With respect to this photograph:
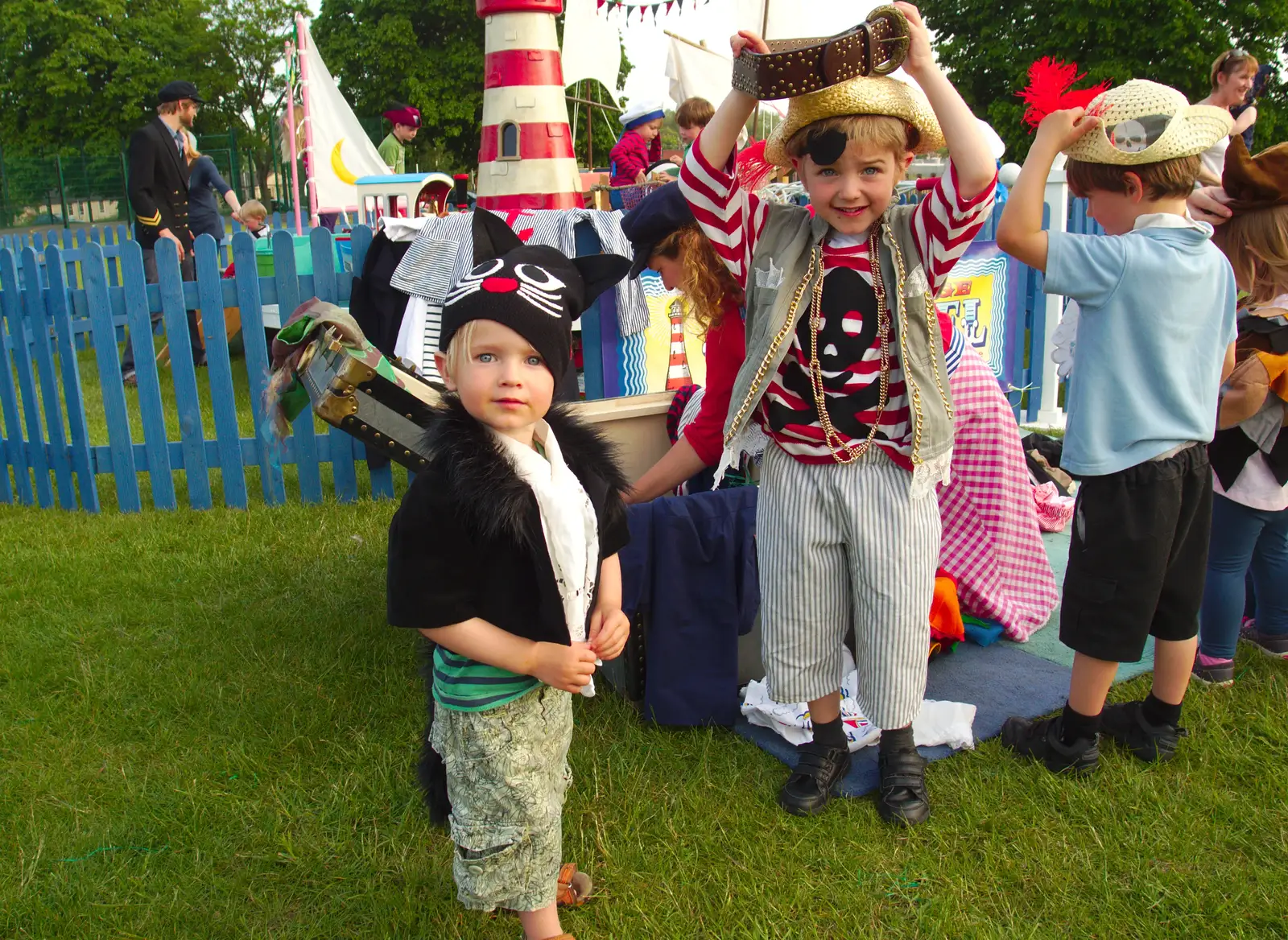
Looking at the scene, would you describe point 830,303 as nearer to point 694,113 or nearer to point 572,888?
point 572,888

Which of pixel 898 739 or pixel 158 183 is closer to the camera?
pixel 898 739

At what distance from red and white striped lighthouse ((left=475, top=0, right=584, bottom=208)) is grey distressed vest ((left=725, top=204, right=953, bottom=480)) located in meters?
4.38

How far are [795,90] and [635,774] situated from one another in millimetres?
1809

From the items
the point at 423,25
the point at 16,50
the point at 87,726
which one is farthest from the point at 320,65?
the point at 16,50

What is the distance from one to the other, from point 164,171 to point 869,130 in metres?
7.80

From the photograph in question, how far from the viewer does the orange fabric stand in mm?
3412

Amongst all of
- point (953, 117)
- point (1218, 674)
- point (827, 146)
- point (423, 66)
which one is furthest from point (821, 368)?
point (423, 66)

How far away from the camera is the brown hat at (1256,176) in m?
2.61

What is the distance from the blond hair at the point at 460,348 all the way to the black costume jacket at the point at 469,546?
2.8 inches

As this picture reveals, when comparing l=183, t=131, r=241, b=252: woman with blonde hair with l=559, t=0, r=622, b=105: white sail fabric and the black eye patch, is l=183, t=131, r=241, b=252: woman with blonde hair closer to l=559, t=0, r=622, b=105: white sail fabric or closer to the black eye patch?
l=559, t=0, r=622, b=105: white sail fabric

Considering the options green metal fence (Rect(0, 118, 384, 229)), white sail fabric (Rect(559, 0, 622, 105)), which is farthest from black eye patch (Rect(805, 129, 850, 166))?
green metal fence (Rect(0, 118, 384, 229))

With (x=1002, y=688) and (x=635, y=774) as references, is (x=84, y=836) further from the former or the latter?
(x=1002, y=688)

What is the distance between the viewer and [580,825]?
257 cm

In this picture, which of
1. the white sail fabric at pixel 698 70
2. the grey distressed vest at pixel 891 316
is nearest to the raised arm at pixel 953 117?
the grey distressed vest at pixel 891 316
